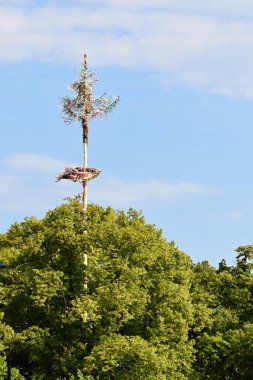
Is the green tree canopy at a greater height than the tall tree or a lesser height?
lesser

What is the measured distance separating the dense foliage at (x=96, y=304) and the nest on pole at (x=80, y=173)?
2.78 m

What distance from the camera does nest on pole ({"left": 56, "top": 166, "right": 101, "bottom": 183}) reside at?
56062 mm

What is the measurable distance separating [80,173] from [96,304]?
11655 millimetres

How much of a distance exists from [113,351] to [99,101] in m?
Answer: 19.7

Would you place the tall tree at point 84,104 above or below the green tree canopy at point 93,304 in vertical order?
above

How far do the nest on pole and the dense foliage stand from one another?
278cm

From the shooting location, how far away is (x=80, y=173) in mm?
56219

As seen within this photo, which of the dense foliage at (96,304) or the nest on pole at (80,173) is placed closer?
the dense foliage at (96,304)

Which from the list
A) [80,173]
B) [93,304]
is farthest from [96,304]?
[80,173]

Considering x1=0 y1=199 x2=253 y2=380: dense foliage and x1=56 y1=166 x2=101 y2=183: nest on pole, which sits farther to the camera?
x1=56 y1=166 x2=101 y2=183: nest on pole

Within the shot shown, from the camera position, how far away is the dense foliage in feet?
153

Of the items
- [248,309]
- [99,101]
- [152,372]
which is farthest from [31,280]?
[248,309]

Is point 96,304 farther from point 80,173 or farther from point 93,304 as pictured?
point 80,173

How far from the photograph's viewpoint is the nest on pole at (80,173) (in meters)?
56.1
